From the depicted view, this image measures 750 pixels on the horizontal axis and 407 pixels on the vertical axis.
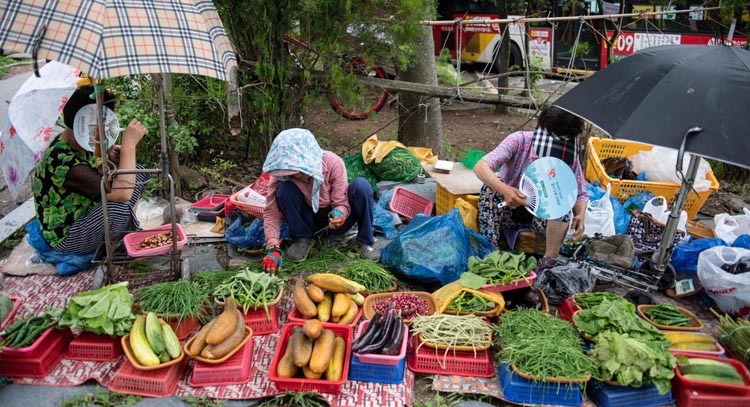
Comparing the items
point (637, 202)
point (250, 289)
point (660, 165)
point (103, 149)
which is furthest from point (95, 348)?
point (660, 165)

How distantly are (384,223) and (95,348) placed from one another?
93.3 inches

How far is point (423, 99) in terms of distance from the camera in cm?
657

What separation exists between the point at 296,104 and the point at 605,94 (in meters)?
2.86

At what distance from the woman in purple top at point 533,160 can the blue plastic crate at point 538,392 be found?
3.88ft

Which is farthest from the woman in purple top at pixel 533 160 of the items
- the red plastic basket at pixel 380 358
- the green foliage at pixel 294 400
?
the green foliage at pixel 294 400

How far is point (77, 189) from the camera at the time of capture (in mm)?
3730

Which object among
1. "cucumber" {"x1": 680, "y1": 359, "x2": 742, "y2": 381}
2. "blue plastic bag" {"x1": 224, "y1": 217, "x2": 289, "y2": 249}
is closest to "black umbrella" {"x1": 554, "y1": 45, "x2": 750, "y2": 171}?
"cucumber" {"x1": 680, "y1": 359, "x2": 742, "y2": 381}

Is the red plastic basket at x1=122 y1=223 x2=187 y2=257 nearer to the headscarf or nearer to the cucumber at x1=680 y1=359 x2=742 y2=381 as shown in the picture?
the headscarf

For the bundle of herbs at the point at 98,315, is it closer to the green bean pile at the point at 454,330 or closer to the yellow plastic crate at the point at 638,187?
the green bean pile at the point at 454,330

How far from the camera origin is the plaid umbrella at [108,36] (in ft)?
8.64

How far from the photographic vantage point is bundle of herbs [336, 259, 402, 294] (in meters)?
3.74

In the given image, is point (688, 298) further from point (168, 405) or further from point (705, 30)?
point (705, 30)

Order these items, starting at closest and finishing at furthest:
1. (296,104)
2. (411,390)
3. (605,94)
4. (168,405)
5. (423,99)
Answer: (168,405) < (411,390) < (605,94) < (296,104) < (423,99)

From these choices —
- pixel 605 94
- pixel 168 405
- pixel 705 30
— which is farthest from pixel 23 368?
pixel 705 30
